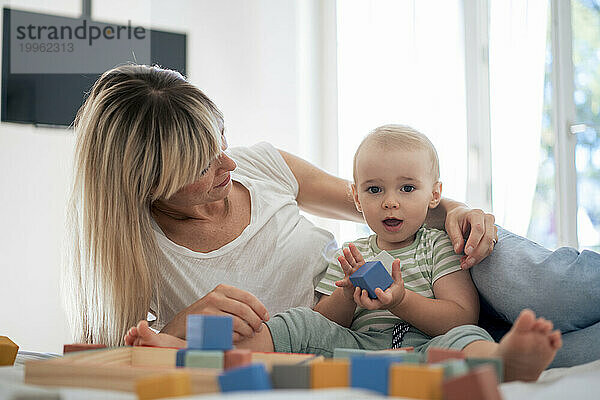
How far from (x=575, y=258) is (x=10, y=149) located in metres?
2.54

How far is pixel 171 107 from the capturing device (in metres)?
1.25

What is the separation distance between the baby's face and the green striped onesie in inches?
1.2

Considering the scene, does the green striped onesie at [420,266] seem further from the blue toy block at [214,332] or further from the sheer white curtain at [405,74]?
the sheer white curtain at [405,74]

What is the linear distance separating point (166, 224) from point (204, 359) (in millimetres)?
707

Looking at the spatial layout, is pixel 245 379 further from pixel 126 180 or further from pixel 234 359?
pixel 126 180

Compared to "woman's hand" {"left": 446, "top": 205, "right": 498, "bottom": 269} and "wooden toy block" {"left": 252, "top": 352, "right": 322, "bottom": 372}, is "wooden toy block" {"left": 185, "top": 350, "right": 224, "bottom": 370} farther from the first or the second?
"woman's hand" {"left": 446, "top": 205, "right": 498, "bottom": 269}

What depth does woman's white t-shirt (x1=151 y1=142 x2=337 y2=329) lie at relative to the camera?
1.29 m

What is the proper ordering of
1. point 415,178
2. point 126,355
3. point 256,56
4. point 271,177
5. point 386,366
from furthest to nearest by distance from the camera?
point 256,56, point 271,177, point 415,178, point 126,355, point 386,366

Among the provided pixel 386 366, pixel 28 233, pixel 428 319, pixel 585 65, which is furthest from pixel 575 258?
pixel 28 233

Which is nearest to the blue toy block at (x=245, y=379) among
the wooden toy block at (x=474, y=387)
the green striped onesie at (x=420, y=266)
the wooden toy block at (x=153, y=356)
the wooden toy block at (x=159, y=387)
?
the wooden toy block at (x=159, y=387)

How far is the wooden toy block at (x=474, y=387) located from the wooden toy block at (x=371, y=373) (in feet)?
0.22

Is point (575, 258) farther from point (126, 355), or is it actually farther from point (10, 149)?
point (10, 149)

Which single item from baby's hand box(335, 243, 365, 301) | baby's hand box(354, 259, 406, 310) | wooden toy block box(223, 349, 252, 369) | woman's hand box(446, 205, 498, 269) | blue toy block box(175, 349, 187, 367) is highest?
woman's hand box(446, 205, 498, 269)

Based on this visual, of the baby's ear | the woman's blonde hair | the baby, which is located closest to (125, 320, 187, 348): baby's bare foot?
the baby
